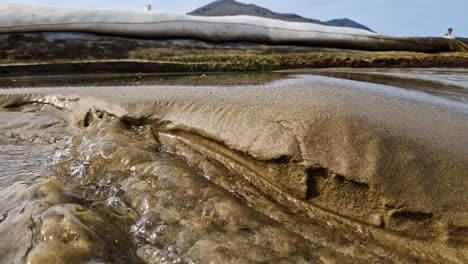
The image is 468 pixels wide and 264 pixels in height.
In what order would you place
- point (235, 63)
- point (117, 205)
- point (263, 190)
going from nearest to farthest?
point (117, 205) → point (263, 190) → point (235, 63)

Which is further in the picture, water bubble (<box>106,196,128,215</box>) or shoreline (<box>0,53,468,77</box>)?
shoreline (<box>0,53,468,77</box>)

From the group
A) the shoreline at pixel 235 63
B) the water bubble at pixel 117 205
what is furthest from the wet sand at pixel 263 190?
the shoreline at pixel 235 63

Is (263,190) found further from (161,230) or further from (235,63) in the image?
(235,63)

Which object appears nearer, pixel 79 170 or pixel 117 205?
pixel 117 205

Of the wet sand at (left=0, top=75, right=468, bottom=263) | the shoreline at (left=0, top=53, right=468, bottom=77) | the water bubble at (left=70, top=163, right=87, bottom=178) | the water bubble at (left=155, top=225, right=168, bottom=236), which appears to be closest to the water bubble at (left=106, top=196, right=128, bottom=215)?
the wet sand at (left=0, top=75, right=468, bottom=263)

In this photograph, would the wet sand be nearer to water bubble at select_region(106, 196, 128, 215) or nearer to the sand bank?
water bubble at select_region(106, 196, 128, 215)

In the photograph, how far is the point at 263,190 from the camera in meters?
1.61

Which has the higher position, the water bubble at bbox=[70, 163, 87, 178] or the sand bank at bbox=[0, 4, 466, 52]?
the sand bank at bbox=[0, 4, 466, 52]

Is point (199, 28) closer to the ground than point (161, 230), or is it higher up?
higher up

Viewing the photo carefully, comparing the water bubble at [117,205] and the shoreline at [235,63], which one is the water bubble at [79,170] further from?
the shoreline at [235,63]

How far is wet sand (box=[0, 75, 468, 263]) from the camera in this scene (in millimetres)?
1223

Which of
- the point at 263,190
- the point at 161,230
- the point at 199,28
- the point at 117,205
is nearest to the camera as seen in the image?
the point at 161,230

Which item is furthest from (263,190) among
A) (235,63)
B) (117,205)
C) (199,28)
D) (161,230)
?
(199,28)

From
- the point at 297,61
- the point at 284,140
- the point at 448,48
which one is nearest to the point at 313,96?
the point at 284,140
